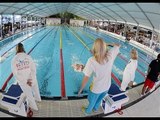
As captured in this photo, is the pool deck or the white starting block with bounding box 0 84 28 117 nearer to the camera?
the white starting block with bounding box 0 84 28 117

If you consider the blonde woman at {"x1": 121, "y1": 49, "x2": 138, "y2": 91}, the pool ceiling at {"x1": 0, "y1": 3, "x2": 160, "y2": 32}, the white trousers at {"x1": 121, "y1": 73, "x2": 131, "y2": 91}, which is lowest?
the white trousers at {"x1": 121, "y1": 73, "x2": 131, "y2": 91}

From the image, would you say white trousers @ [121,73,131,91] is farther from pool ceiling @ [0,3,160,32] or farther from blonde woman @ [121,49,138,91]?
pool ceiling @ [0,3,160,32]

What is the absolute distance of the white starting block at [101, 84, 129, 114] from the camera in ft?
12.3

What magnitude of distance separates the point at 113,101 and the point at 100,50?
1265mm

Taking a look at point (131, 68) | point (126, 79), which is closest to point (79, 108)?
point (126, 79)

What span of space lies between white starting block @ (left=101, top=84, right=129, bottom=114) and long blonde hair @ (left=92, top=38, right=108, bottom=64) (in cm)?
104

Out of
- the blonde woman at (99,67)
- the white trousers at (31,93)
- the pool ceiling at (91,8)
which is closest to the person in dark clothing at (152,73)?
the pool ceiling at (91,8)

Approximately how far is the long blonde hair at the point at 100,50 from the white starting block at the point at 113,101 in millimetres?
1042

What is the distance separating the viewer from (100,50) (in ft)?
9.87

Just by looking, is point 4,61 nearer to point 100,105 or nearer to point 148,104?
point 100,105

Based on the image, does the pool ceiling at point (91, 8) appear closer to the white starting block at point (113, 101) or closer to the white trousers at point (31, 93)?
the white trousers at point (31, 93)

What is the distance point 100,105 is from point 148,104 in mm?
1126

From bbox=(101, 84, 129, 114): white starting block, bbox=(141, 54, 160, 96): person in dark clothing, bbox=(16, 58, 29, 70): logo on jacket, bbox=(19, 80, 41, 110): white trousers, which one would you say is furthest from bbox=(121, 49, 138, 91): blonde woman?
bbox=(16, 58, 29, 70): logo on jacket

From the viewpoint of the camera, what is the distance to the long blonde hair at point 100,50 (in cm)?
298
